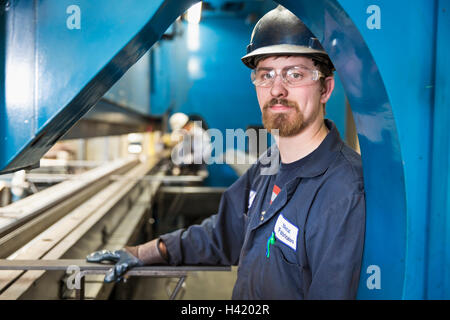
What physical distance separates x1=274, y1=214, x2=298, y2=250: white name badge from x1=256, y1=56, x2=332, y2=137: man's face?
30 centimetres

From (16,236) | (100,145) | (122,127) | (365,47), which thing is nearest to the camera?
(365,47)

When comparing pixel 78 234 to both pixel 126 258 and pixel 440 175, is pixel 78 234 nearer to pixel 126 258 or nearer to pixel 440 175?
pixel 126 258

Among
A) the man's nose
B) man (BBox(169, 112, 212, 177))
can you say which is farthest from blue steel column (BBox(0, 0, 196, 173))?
man (BBox(169, 112, 212, 177))

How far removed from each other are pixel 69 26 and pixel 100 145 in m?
11.2

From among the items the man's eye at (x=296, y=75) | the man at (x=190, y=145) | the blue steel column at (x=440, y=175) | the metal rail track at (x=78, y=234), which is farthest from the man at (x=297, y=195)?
the man at (x=190, y=145)

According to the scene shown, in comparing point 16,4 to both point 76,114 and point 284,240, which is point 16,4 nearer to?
point 76,114

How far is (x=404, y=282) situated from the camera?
759 mm

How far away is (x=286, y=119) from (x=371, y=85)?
451mm

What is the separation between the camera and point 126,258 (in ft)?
4.53

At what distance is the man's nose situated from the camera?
1.17m

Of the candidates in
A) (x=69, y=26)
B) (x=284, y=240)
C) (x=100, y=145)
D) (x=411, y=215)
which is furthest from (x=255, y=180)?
(x=100, y=145)

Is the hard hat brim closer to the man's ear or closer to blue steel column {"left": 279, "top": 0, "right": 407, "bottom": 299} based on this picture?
the man's ear

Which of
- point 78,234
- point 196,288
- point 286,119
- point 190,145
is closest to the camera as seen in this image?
point 286,119

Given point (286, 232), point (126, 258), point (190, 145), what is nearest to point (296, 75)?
point (286, 232)
